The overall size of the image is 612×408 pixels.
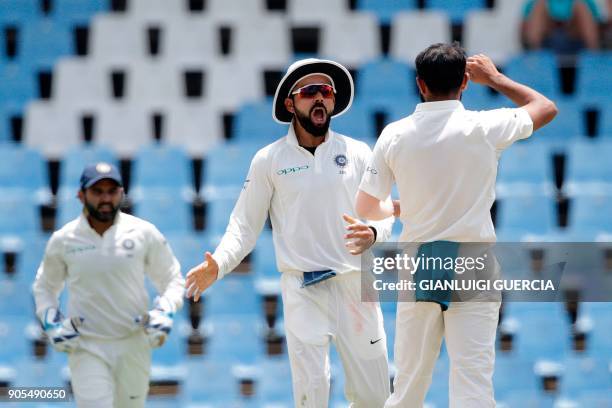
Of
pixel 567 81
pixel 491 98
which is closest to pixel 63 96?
pixel 491 98

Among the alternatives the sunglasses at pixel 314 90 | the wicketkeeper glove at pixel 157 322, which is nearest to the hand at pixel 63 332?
the wicketkeeper glove at pixel 157 322

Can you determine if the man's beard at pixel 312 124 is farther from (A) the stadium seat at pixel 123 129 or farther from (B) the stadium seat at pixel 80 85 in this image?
(B) the stadium seat at pixel 80 85

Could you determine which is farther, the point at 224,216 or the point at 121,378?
the point at 224,216

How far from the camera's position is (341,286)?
20.6 ft

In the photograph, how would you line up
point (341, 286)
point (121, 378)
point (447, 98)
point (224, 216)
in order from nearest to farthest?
point (447, 98)
point (341, 286)
point (121, 378)
point (224, 216)

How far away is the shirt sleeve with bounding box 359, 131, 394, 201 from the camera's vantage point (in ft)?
17.9

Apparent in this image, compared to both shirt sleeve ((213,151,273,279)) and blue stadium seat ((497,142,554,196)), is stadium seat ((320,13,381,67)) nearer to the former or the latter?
blue stadium seat ((497,142,554,196))

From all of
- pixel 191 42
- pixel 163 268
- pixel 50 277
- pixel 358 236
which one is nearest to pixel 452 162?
pixel 358 236

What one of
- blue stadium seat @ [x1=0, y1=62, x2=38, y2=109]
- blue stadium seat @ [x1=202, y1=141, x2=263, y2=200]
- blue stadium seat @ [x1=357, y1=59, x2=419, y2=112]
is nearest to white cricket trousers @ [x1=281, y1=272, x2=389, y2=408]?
blue stadium seat @ [x1=202, y1=141, x2=263, y2=200]

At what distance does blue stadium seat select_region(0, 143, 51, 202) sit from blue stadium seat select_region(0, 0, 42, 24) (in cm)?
179

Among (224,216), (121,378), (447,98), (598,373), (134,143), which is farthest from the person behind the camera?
(134,143)

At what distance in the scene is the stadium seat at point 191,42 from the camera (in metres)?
11.5

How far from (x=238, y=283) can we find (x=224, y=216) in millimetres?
638

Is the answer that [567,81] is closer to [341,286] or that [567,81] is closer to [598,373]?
[598,373]
